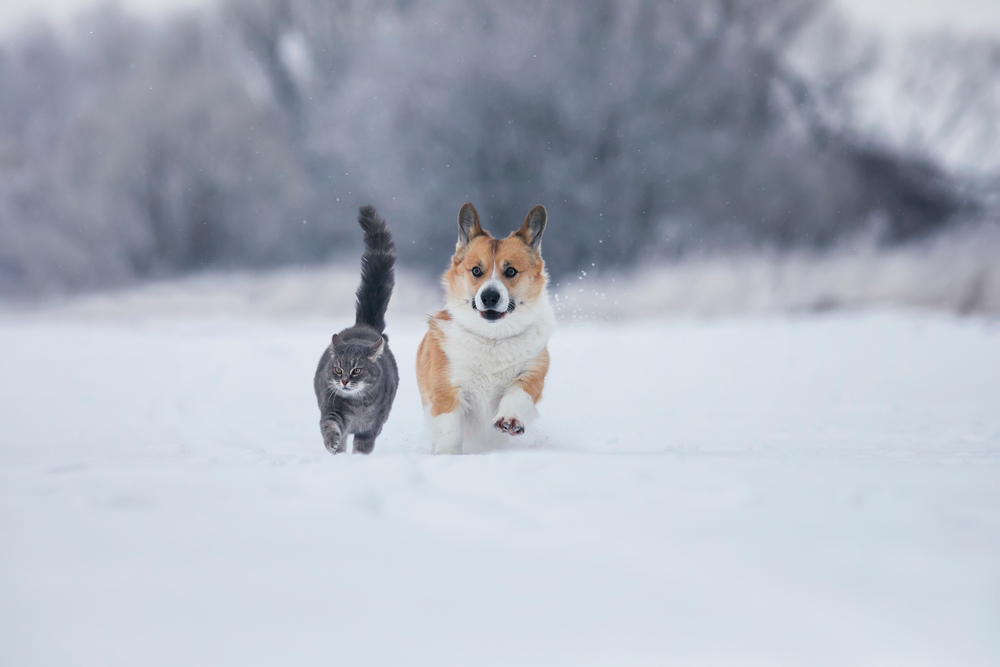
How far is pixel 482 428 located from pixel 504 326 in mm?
765

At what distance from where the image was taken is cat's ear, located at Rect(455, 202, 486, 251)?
480cm

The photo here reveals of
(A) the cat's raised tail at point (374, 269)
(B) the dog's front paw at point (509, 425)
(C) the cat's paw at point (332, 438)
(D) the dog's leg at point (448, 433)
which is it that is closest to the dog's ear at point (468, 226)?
(A) the cat's raised tail at point (374, 269)

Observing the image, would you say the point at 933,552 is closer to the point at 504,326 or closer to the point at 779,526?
the point at 779,526

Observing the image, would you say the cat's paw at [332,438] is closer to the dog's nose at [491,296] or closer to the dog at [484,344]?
the dog at [484,344]

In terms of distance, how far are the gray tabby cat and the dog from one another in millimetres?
432

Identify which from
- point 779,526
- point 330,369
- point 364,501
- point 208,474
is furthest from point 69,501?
point 779,526

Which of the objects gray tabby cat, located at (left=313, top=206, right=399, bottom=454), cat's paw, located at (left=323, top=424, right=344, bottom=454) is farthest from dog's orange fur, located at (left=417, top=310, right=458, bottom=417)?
cat's paw, located at (left=323, top=424, right=344, bottom=454)

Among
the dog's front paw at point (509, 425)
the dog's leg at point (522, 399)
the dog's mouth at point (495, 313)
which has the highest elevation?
the dog's mouth at point (495, 313)

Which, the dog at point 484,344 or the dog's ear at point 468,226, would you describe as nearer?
the dog at point 484,344

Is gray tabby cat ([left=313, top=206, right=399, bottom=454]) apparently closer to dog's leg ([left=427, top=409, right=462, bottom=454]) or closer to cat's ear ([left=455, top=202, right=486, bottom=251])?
dog's leg ([left=427, top=409, right=462, bottom=454])

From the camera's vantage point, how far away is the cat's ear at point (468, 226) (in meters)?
4.80

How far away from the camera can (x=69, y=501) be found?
2836 millimetres

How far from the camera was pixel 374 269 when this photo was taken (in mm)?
5344

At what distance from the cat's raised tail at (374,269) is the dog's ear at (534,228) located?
1.15 m
